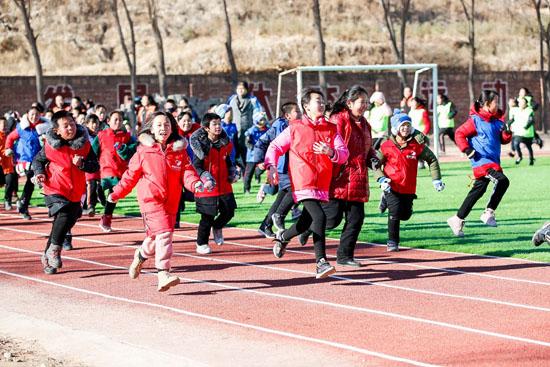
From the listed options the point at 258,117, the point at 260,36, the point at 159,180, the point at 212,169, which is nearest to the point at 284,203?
the point at 212,169

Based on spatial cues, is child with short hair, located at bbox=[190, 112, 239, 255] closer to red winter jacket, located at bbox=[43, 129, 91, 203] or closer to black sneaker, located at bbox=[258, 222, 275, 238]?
black sneaker, located at bbox=[258, 222, 275, 238]

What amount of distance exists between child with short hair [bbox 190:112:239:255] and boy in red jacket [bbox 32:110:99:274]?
156 centimetres

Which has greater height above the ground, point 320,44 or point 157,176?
point 320,44

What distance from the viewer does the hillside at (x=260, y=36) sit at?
63531 millimetres

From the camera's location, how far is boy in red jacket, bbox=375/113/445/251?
41.5ft

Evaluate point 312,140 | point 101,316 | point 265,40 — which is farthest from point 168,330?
point 265,40

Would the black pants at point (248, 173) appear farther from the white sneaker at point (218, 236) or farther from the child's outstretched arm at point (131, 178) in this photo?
the child's outstretched arm at point (131, 178)

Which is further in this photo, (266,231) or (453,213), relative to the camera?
(453,213)

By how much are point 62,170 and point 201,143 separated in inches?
72.7

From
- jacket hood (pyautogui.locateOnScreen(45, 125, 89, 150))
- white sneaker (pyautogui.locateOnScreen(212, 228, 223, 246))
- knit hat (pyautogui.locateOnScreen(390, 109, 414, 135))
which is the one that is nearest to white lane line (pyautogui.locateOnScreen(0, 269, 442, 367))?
jacket hood (pyautogui.locateOnScreen(45, 125, 89, 150))

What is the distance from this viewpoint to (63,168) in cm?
1167

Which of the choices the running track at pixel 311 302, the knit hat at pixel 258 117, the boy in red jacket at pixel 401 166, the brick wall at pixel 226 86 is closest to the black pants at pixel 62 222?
the running track at pixel 311 302

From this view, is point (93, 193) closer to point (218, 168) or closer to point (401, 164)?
point (218, 168)

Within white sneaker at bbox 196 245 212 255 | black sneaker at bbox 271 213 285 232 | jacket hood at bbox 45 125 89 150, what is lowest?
white sneaker at bbox 196 245 212 255
